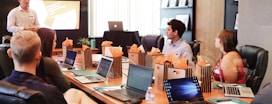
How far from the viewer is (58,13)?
6074mm

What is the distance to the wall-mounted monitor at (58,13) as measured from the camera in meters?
5.92

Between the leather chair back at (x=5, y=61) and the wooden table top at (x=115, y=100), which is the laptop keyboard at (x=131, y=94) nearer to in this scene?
the wooden table top at (x=115, y=100)

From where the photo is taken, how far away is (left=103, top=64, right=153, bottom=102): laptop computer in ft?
7.79

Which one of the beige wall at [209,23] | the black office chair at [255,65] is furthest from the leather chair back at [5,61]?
the beige wall at [209,23]

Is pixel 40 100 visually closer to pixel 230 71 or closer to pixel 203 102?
pixel 203 102

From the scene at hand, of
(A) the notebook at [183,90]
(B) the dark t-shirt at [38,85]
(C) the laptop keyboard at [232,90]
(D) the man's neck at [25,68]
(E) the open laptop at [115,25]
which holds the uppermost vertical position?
(E) the open laptop at [115,25]

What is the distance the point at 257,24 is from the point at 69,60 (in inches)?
90.3

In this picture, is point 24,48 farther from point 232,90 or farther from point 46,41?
point 232,90

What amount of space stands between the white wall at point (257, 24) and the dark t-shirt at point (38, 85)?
293 cm

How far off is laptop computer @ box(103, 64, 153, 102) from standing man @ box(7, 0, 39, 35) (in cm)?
297

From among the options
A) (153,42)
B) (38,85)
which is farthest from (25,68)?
(153,42)

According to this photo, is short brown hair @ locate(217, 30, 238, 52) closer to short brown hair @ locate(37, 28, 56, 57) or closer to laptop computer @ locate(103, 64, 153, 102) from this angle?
laptop computer @ locate(103, 64, 153, 102)

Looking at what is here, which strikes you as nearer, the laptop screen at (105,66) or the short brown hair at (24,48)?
the short brown hair at (24,48)

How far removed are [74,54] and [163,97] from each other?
5.78ft
